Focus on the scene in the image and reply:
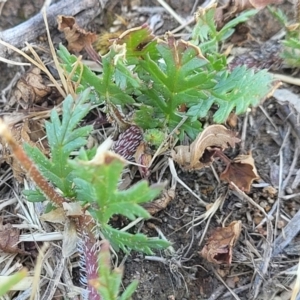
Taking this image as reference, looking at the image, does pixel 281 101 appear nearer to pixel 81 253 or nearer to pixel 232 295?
pixel 232 295

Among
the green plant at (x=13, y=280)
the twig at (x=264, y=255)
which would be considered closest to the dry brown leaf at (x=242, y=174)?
the twig at (x=264, y=255)

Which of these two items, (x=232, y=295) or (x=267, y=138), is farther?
(x=267, y=138)

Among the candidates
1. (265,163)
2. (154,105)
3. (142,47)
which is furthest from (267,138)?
(142,47)

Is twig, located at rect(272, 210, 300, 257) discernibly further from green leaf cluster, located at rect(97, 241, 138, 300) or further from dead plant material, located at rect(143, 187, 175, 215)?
green leaf cluster, located at rect(97, 241, 138, 300)

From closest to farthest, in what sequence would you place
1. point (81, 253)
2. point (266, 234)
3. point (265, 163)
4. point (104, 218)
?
point (104, 218)
point (81, 253)
point (266, 234)
point (265, 163)


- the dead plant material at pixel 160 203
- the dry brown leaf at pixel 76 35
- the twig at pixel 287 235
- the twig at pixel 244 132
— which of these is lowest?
the twig at pixel 287 235

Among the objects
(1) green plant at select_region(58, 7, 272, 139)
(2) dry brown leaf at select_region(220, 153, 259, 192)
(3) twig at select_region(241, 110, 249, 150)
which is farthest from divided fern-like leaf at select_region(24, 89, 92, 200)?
(3) twig at select_region(241, 110, 249, 150)

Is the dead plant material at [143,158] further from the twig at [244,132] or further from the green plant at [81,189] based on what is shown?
the twig at [244,132]
